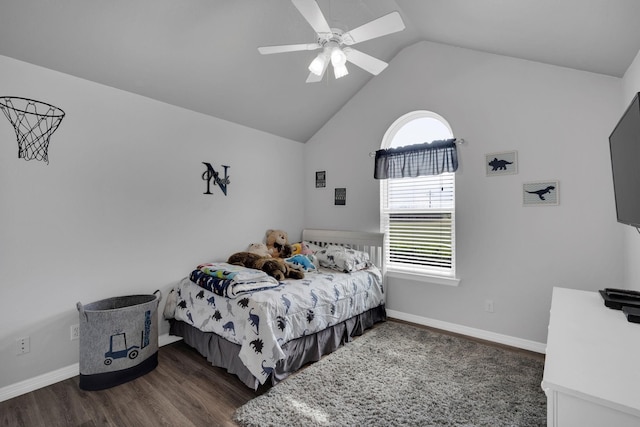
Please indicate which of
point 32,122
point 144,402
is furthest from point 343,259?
point 32,122

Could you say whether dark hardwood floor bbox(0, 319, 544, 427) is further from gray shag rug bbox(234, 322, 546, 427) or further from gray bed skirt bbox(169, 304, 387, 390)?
gray shag rug bbox(234, 322, 546, 427)

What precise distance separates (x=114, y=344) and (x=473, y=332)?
311 centimetres

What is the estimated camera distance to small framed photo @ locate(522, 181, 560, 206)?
8.58 feet

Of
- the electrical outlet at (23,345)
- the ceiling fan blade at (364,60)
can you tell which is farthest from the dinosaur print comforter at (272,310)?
the ceiling fan blade at (364,60)

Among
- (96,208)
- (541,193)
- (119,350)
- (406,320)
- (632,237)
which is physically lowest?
(406,320)

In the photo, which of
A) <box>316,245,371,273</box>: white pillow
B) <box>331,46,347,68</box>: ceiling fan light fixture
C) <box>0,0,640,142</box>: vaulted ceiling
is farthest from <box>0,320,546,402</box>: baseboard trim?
<box>331,46,347,68</box>: ceiling fan light fixture

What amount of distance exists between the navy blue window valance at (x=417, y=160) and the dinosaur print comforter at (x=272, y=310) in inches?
48.5

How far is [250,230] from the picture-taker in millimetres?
3740

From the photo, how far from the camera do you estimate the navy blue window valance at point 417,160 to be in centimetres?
314

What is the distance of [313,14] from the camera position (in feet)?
5.71

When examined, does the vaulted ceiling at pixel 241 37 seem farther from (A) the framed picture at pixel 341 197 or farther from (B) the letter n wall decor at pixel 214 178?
(A) the framed picture at pixel 341 197

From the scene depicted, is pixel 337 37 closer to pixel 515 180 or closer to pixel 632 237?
pixel 515 180

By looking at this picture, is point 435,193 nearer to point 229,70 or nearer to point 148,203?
point 229,70

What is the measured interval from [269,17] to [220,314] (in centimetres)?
243
